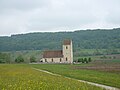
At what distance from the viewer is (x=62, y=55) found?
417 ft

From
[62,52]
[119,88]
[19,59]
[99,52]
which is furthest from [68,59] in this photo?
[119,88]

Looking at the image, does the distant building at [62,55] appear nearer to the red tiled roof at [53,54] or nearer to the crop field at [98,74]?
the red tiled roof at [53,54]

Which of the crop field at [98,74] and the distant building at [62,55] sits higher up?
the distant building at [62,55]

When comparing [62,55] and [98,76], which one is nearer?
[98,76]

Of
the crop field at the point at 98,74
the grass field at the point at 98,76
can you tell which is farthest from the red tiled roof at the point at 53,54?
the grass field at the point at 98,76

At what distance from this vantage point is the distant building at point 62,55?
412ft

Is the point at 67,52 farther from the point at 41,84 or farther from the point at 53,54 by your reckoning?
the point at 41,84

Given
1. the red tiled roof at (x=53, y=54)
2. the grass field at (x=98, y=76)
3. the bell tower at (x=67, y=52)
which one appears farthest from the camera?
the red tiled roof at (x=53, y=54)

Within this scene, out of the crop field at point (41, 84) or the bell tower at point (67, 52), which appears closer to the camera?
the crop field at point (41, 84)

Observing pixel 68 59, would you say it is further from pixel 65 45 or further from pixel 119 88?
pixel 119 88

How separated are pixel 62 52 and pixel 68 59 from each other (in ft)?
13.1

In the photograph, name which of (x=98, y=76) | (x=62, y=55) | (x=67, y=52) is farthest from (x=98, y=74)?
(x=62, y=55)

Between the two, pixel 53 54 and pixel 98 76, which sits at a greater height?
pixel 53 54

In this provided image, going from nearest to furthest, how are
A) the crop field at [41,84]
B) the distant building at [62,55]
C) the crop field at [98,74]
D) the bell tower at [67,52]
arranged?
the crop field at [41,84]
the crop field at [98,74]
the bell tower at [67,52]
the distant building at [62,55]
